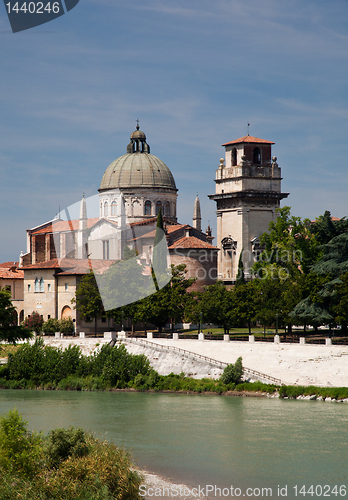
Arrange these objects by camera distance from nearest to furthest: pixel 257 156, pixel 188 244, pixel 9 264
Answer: pixel 188 244, pixel 257 156, pixel 9 264

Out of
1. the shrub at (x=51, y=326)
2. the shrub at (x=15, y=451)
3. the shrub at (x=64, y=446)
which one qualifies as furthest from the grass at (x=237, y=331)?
the shrub at (x=15, y=451)

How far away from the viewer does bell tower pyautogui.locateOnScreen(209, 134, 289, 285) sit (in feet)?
202

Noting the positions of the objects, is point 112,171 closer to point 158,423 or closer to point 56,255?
point 56,255

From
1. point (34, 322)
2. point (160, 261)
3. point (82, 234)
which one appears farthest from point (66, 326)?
point (82, 234)

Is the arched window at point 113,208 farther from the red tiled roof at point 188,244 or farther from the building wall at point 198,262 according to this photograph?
the building wall at point 198,262

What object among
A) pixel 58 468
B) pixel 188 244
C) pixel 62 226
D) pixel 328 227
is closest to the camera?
pixel 58 468

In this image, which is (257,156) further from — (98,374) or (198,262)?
(98,374)

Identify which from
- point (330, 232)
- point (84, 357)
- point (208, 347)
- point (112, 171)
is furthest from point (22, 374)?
point (112, 171)

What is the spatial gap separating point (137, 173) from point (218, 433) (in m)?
48.2

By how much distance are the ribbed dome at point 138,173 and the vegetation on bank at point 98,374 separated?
2967cm

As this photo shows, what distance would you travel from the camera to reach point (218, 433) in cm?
2733

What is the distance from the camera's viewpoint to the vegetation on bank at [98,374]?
39.5m

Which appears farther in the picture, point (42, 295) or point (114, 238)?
point (114, 238)

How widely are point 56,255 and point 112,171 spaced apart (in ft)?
37.5
